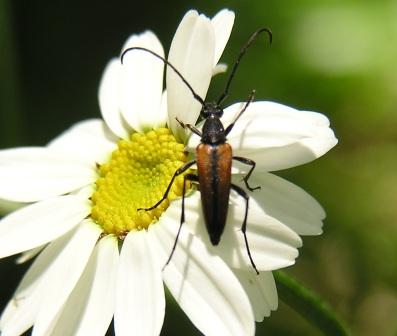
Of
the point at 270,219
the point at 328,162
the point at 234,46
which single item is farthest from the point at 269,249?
the point at 234,46

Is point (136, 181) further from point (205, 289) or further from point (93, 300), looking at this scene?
point (205, 289)

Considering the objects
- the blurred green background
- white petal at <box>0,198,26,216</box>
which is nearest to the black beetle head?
white petal at <box>0,198,26,216</box>

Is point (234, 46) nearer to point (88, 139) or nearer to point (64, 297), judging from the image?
point (88, 139)

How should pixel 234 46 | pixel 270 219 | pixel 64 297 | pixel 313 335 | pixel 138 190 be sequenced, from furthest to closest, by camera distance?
pixel 234 46 < pixel 313 335 < pixel 138 190 < pixel 64 297 < pixel 270 219

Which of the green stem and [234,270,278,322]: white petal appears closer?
[234,270,278,322]: white petal

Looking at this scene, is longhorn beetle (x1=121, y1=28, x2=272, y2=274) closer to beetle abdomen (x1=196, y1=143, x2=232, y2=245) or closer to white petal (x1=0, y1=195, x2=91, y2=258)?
beetle abdomen (x1=196, y1=143, x2=232, y2=245)

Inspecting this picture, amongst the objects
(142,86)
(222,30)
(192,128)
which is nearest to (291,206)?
(192,128)

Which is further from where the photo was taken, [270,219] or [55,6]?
[55,6]
